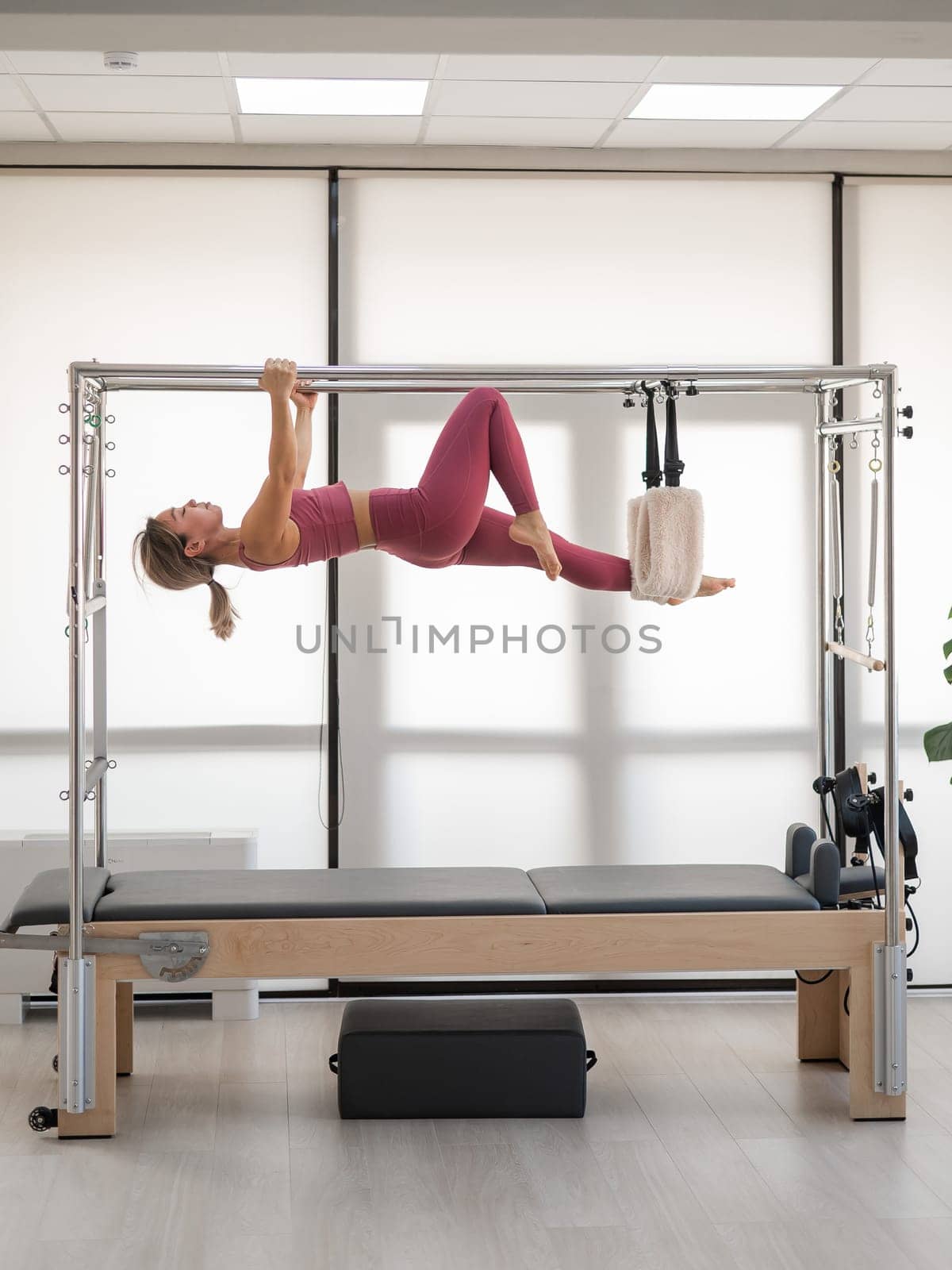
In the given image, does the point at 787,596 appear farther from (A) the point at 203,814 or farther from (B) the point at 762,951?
(A) the point at 203,814

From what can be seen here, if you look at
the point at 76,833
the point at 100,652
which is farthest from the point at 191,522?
the point at 76,833

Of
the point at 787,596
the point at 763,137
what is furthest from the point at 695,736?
the point at 763,137

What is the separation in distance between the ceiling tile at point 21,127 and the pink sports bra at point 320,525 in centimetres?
192

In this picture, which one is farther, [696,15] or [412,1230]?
[412,1230]

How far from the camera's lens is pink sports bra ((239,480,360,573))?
358 cm

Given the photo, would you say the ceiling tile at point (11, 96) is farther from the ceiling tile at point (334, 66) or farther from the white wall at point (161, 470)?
the ceiling tile at point (334, 66)

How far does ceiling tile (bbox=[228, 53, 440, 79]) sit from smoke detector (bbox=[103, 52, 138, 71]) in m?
0.28

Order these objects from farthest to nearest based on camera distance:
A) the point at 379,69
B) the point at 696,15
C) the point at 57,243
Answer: the point at 57,243, the point at 379,69, the point at 696,15

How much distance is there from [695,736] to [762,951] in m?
1.42

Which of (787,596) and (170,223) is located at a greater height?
(170,223)

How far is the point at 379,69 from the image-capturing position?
4.21 meters

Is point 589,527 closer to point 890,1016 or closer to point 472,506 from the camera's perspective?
point 472,506

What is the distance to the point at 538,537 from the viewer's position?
3.46 m

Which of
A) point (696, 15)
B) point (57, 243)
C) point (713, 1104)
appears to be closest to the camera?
point (696, 15)
